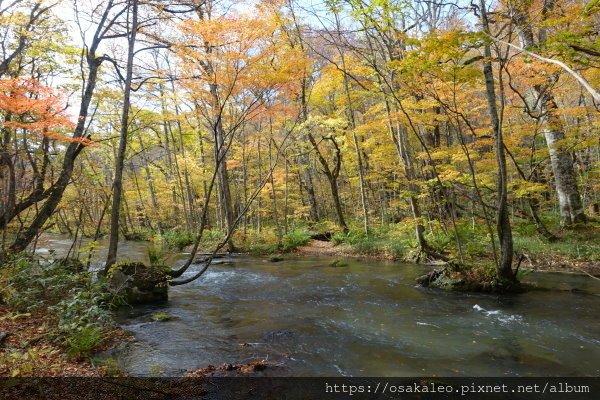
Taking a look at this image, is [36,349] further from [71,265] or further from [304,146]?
[304,146]

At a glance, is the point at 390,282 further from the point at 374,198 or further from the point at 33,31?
the point at 374,198

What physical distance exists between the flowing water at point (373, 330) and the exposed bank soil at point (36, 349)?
0.56 metres

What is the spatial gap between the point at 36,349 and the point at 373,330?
4.94 meters

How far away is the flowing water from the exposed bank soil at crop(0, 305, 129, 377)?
0.56 meters

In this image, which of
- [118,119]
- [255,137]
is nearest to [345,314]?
[255,137]

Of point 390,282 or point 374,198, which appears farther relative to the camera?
point 374,198

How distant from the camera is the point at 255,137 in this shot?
20688 millimetres

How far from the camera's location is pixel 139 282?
8.41m

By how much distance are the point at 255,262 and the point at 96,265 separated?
5930mm

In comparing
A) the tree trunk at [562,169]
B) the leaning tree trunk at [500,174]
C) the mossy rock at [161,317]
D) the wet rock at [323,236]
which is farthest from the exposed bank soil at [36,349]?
the tree trunk at [562,169]

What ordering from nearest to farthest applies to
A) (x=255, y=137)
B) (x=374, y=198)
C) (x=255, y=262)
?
(x=255, y=262) < (x=255, y=137) < (x=374, y=198)

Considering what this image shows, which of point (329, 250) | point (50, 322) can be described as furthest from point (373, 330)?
point (329, 250)

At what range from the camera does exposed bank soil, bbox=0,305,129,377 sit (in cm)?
390

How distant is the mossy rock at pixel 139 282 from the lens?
795cm
